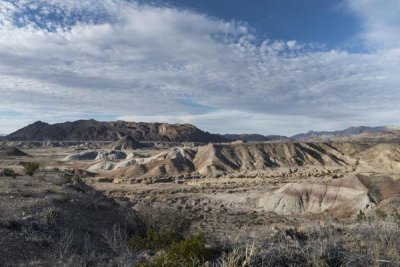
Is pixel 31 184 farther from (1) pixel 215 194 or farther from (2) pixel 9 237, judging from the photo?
(1) pixel 215 194

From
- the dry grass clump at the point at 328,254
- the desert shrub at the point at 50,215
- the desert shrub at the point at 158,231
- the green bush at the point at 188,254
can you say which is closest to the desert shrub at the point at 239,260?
the dry grass clump at the point at 328,254

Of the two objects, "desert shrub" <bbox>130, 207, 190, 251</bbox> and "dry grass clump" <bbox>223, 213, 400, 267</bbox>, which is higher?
"dry grass clump" <bbox>223, 213, 400, 267</bbox>

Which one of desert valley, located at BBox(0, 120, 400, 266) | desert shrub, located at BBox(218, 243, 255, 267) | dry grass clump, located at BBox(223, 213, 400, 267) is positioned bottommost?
desert valley, located at BBox(0, 120, 400, 266)

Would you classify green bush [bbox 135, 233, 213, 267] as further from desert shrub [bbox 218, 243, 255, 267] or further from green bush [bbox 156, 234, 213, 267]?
desert shrub [bbox 218, 243, 255, 267]

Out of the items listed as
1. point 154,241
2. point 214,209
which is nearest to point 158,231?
point 154,241

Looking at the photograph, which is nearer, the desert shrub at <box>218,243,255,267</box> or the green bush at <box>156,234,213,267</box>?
the desert shrub at <box>218,243,255,267</box>

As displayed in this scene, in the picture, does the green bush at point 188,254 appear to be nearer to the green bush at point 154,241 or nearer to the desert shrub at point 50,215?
the green bush at point 154,241

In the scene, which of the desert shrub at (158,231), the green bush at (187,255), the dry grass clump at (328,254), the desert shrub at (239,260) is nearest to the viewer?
the desert shrub at (239,260)

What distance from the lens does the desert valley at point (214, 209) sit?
8.68 meters

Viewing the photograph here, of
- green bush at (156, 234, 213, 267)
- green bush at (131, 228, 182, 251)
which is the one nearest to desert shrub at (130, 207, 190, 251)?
green bush at (131, 228, 182, 251)

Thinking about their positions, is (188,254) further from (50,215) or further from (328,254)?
(50,215)

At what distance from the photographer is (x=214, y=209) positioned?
1832 inches

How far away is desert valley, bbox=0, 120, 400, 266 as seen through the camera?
8.68 metres

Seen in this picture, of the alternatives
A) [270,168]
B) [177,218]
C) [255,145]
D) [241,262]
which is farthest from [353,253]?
[255,145]
